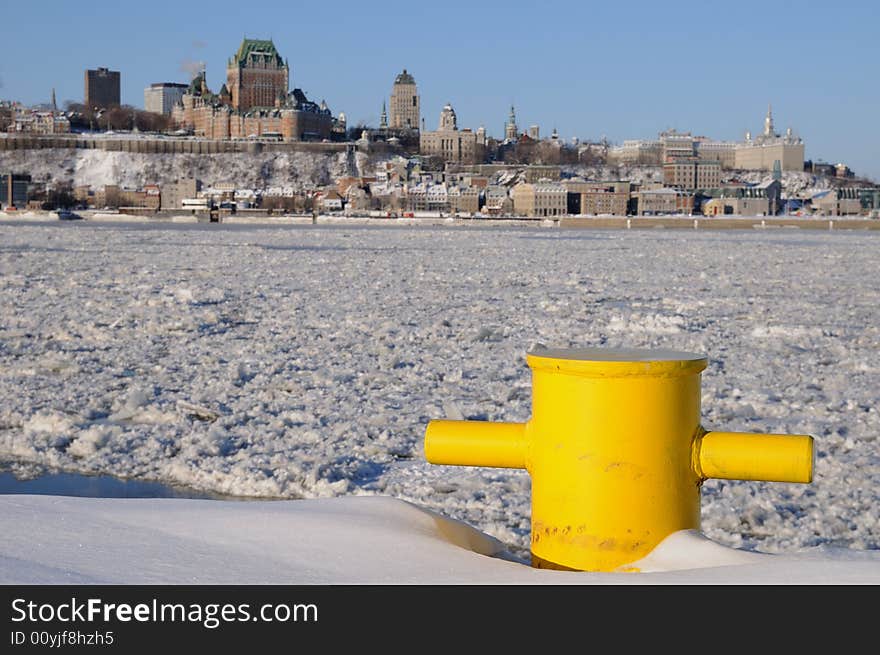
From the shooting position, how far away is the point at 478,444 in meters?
2.00

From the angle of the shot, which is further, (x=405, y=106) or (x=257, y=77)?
(x=405, y=106)

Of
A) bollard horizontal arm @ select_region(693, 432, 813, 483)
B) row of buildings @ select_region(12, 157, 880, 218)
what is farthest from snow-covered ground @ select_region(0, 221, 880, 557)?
row of buildings @ select_region(12, 157, 880, 218)

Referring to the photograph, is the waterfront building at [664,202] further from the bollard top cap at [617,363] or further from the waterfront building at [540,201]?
the bollard top cap at [617,363]

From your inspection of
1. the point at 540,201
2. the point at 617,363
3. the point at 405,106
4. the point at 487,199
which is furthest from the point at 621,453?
the point at 405,106

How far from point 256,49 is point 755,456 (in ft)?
549

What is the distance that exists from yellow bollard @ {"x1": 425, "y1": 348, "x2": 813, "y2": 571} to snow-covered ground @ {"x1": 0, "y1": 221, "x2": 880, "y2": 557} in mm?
1482

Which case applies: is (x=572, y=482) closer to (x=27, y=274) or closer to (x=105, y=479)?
(x=105, y=479)

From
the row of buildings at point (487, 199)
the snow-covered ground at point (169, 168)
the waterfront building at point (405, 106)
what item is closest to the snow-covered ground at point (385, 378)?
the row of buildings at point (487, 199)

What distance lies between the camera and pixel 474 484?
419 centimetres

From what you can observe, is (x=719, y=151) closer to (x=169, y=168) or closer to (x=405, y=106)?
(x=405, y=106)

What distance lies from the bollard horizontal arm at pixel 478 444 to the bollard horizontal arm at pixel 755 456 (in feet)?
1.03

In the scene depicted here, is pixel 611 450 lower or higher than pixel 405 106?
lower

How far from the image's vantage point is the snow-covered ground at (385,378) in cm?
411
